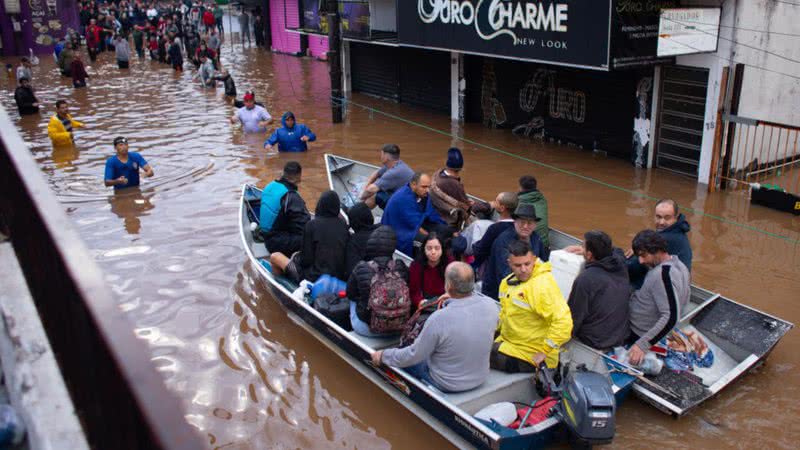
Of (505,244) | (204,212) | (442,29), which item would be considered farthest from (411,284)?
(442,29)

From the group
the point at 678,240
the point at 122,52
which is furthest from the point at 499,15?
the point at 122,52

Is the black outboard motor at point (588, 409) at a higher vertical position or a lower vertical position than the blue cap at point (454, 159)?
lower

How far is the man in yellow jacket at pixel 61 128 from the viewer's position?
54.1 feet

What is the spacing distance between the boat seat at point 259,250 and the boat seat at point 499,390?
4328mm

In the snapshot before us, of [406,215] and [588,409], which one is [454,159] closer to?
[406,215]

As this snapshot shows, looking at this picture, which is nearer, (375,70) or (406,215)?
(406,215)

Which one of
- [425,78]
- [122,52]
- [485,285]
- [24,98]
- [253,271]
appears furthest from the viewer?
[122,52]

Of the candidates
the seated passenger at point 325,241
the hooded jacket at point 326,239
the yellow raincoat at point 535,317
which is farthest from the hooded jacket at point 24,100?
the yellow raincoat at point 535,317

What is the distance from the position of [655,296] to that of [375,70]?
19.0 meters

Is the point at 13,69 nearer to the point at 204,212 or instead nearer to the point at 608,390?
the point at 204,212

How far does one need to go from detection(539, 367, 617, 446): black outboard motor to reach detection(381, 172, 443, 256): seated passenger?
3.34m

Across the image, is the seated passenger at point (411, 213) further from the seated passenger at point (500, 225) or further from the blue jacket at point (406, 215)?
the seated passenger at point (500, 225)

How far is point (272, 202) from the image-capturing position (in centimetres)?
919

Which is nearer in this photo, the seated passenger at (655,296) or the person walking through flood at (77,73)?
the seated passenger at (655,296)
